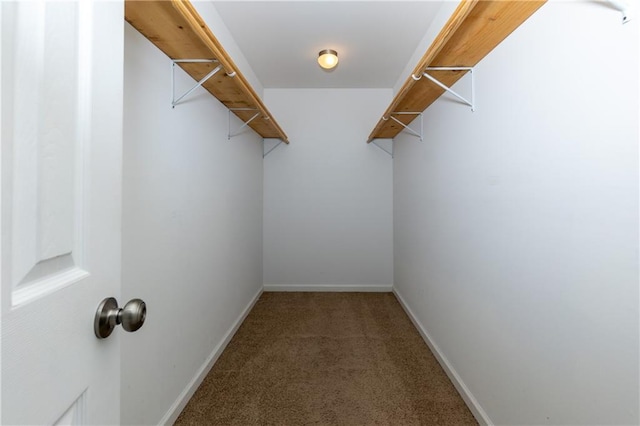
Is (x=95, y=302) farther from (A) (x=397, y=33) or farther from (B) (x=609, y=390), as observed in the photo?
(A) (x=397, y=33)

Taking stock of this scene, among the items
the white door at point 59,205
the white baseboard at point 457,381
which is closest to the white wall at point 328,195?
the white baseboard at point 457,381

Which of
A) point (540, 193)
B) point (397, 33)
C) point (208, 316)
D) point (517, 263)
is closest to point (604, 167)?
point (540, 193)

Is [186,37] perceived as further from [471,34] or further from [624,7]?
[624,7]

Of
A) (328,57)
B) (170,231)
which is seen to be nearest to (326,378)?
(170,231)

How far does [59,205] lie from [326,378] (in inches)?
73.7

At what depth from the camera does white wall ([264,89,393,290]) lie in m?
3.52

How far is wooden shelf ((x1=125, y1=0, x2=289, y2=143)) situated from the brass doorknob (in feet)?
3.38

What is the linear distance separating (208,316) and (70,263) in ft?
5.40

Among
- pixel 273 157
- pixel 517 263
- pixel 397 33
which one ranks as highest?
pixel 397 33

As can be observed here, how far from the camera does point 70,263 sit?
48cm

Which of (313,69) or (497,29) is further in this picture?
(313,69)

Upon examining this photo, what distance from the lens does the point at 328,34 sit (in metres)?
2.31

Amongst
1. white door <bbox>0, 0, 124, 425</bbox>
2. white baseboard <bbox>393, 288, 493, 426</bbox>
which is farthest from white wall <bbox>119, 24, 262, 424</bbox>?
white baseboard <bbox>393, 288, 493, 426</bbox>

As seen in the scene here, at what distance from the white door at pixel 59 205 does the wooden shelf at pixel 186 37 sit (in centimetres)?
57
